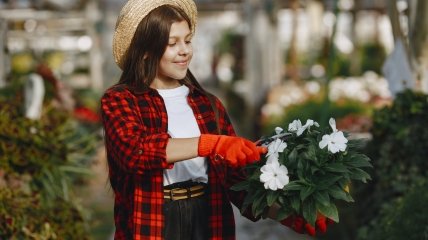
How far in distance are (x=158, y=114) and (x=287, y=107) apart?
8.40 meters

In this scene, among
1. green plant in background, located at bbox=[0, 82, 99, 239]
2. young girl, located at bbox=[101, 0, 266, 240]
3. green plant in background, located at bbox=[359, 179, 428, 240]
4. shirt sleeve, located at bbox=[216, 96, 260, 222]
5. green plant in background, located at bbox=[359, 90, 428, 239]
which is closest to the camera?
young girl, located at bbox=[101, 0, 266, 240]

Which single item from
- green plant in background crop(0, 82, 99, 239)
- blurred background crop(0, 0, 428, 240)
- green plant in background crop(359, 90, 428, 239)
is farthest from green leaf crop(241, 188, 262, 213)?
green plant in background crop(359, 90, 428, 239)

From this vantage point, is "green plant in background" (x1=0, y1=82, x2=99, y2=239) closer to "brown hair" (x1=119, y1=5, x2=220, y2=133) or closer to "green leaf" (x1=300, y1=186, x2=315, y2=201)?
"brown hair" (x1=119, y1=5, x2=220, y2=133)

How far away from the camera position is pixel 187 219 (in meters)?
2.79

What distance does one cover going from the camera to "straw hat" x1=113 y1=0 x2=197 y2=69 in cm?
280

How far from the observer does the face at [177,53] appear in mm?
2789

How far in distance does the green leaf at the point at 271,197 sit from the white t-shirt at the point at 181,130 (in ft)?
1.09

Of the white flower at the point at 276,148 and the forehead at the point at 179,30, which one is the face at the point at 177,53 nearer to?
the forehead at the point at 179,30

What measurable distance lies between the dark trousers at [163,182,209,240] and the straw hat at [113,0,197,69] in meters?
0.57

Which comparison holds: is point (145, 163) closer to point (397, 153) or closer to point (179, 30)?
point (179, 30)

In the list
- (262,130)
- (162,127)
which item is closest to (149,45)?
(162,127)

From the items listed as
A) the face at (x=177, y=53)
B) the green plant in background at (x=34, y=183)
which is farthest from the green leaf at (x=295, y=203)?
the green plant in background at (x=34, y=183)

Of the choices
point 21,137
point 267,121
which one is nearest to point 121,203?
point 21,137

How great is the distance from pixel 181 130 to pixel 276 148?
1.21ft
